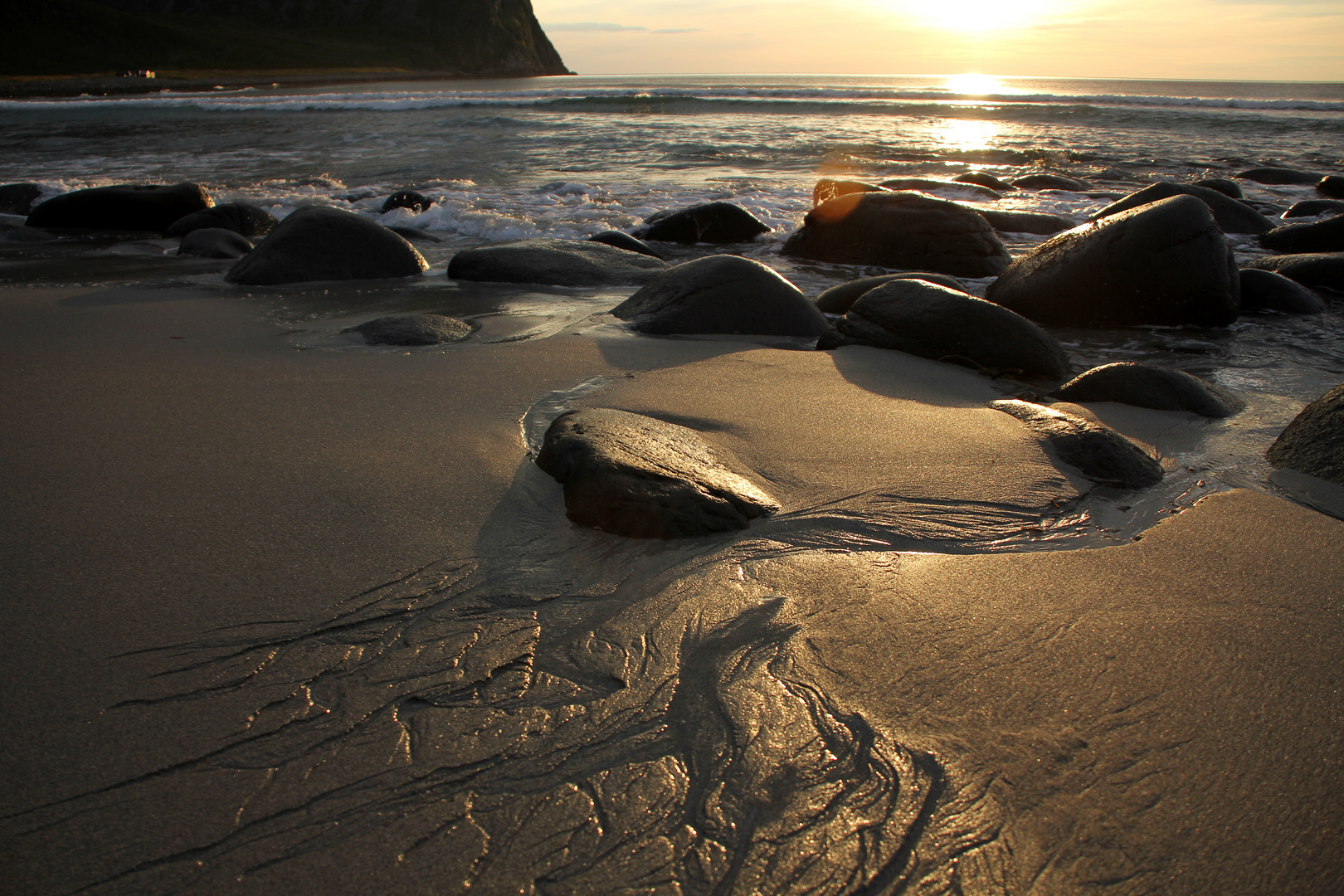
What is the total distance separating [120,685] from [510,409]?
1.47 metres

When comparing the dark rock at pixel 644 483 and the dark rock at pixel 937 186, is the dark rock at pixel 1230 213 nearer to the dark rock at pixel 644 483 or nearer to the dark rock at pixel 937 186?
the dark rock at pixel 937 186

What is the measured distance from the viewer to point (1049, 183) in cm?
1026

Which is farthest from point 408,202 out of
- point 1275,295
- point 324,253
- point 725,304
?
point 1275,295

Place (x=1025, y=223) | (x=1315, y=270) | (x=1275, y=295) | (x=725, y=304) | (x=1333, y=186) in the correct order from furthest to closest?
(x=1333, y=186) → (x=1025, y=223) → (x=1315, y=270) → (x=1275, y=295) → (x=725, y=304)

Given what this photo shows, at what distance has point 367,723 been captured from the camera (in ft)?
3.88

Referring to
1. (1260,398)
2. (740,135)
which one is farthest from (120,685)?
(740,135)

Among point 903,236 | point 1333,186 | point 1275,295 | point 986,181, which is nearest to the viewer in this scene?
point 1275,295

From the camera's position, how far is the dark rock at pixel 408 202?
8.02m

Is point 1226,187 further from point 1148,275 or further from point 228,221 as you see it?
point 228,221

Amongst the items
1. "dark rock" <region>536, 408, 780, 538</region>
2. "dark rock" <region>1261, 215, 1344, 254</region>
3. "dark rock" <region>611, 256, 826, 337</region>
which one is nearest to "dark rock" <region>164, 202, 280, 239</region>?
"dark rock" <region>611, 256, 826, 337</region>

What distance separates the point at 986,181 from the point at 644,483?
10288 mm

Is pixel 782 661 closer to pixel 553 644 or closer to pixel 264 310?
pixel 553 644

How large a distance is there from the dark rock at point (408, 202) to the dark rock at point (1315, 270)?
23.9 feet

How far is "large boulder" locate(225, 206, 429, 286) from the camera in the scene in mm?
4727
